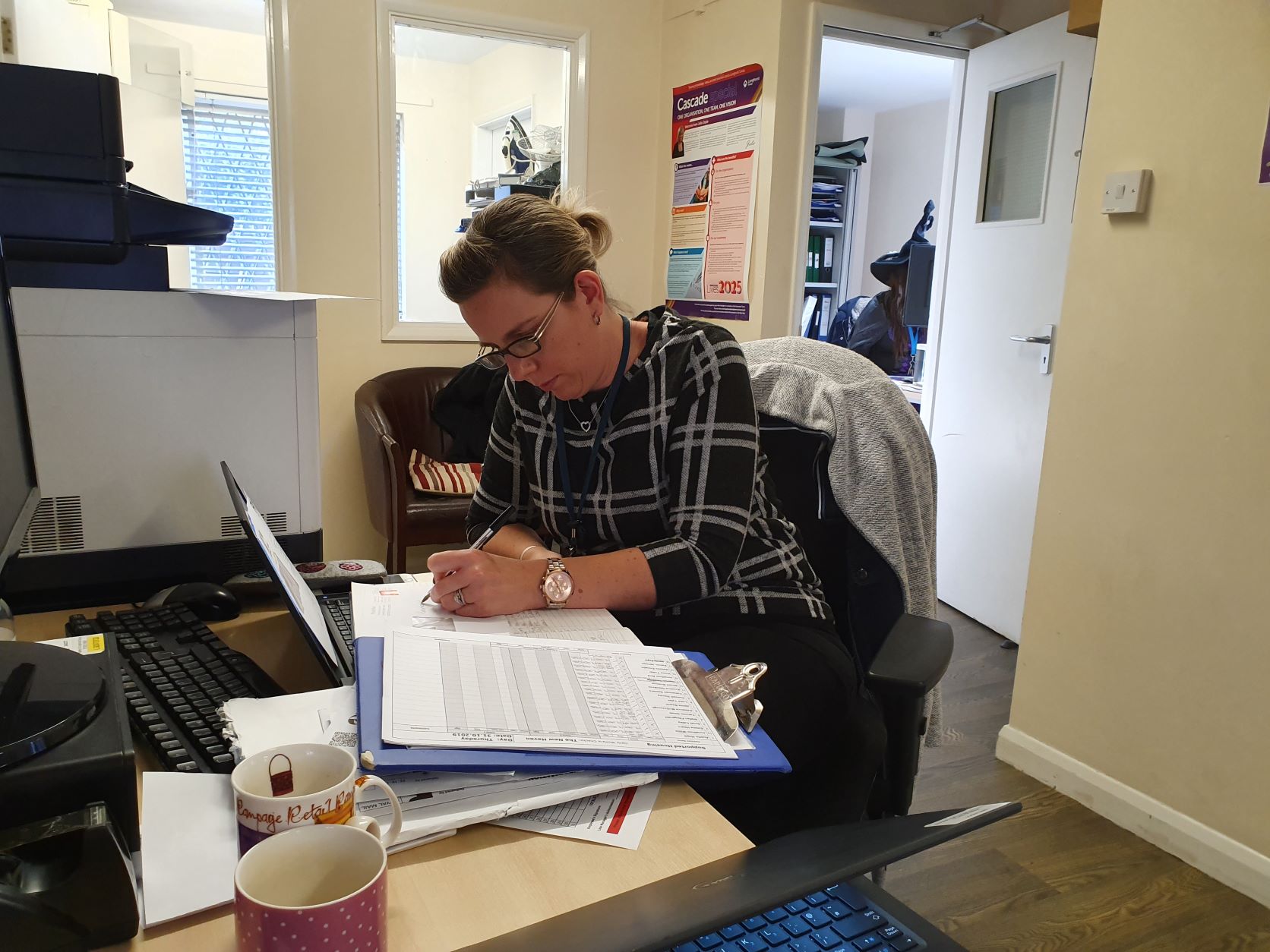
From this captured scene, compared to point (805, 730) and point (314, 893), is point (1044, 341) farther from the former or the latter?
point (314, 893)

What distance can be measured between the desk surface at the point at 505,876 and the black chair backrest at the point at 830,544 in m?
0.64

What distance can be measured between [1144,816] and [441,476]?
222 centimetres

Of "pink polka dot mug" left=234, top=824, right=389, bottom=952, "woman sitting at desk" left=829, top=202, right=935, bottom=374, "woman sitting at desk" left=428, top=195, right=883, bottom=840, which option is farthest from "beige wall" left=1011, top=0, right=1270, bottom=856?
"woman sitting at desk" left=829, top=202, right=935, bottom=374

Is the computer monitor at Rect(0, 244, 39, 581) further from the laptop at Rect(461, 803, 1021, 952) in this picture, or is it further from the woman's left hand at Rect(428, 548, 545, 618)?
the laptop at Rect(461, 803, 1021, 952)

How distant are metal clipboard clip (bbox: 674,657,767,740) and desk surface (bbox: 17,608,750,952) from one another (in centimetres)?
7

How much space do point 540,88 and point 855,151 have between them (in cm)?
258

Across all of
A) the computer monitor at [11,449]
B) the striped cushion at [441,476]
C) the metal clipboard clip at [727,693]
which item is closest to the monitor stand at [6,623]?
the computer monitor at [11,449]

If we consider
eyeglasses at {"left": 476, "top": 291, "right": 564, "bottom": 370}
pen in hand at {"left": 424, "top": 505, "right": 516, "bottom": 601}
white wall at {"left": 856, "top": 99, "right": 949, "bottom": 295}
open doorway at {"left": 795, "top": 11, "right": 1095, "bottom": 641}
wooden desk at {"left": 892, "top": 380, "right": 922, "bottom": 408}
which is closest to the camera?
eyeglasses at {"left": 476, "top": 291, "right": 564, "bottom": 370}

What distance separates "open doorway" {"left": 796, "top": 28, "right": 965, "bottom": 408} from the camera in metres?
4.53

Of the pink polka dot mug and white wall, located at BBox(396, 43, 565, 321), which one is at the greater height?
white wall, located at BBox(396, 43, 565, 321)

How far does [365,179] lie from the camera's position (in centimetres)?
317

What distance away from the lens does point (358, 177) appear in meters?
3.16

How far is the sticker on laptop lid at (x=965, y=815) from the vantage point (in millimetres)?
629

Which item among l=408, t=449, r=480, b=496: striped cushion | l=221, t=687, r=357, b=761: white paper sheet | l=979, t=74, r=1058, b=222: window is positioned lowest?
→ l=408, t=449, r=480, b=496: striped cushion
